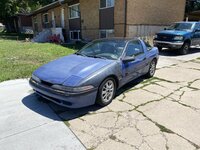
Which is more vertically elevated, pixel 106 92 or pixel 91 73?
pixel 91 73

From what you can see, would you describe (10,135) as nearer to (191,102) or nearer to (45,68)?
(45,68)

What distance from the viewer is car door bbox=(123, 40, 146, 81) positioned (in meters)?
4.77

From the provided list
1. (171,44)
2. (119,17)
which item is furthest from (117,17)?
(171,44)

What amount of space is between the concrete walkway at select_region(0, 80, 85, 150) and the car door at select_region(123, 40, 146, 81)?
80.3 inches

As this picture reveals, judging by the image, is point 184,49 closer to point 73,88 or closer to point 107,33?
point 107,33

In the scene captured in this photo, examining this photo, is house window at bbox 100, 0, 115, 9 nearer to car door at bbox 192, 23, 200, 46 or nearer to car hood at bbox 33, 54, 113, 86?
car door at bbox 192, 23, 200, 46

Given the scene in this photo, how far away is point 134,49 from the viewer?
5266 mm

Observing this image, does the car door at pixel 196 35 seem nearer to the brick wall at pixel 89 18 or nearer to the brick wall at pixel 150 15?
the brick wall at pixel 150 15

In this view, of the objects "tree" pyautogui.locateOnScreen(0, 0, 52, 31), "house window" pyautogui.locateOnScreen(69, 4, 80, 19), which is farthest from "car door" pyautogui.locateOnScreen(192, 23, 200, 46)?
"tree" pyautogui.locateOnScreen(0, 0, 52, 31)

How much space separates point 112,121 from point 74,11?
17.0 m

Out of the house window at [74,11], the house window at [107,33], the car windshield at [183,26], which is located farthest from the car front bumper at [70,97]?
the house window at [74,11]

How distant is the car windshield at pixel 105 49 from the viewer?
4.68 meters

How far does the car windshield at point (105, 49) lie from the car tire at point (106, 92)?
654 millimetres

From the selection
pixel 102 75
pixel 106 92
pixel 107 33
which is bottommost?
pixel 106 92
